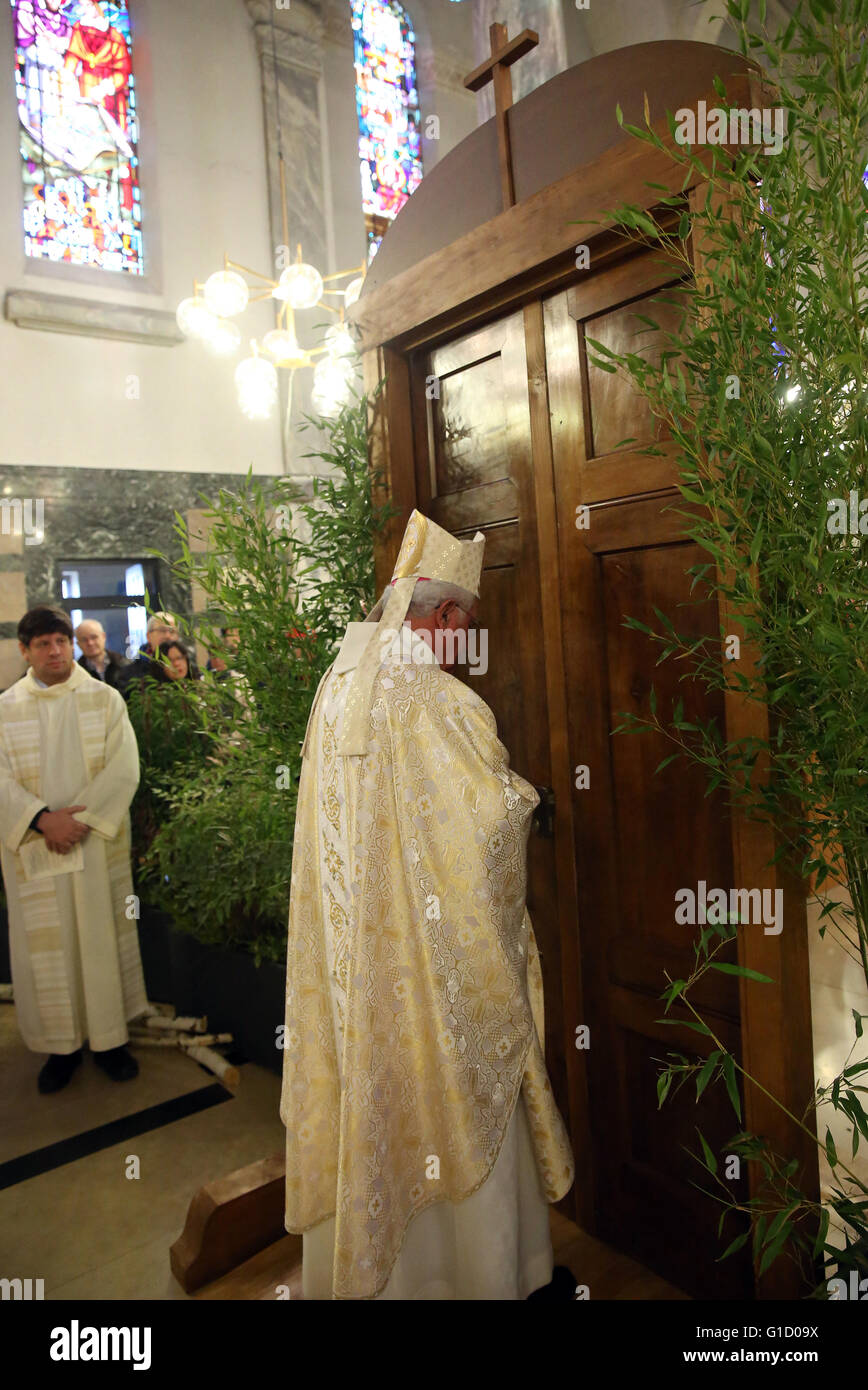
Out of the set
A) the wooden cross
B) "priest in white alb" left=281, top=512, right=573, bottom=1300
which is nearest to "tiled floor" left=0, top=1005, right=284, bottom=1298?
"priest in white alb" left=281, top=512, right=573, bottom=1300

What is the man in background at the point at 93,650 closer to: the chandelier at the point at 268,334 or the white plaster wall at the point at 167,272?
the white plaster wall at the point at 167,272

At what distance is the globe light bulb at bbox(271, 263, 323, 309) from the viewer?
5820mm

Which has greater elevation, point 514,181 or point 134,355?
point 134,355

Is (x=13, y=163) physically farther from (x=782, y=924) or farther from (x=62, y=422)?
(x=782, y=924)

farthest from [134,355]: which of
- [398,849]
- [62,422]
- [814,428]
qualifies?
[814,428]

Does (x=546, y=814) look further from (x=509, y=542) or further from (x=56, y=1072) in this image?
(x=56, y=1072)

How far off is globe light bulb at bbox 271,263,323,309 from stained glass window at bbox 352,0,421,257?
3907 mm

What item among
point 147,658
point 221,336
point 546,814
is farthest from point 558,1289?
point 221,336

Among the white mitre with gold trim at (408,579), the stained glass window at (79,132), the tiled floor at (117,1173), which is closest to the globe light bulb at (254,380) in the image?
the stained glass window at (79,132)

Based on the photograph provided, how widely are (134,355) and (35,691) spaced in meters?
4.32

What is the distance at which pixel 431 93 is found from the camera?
974 cm

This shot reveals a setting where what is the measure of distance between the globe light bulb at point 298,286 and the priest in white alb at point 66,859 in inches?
113

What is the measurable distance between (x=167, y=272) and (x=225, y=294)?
2.15m

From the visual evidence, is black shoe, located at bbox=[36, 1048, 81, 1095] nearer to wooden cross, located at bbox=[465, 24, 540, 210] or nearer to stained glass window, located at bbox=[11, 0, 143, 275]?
wooden cross, located at bbox=[465, 24, 540, 210]
